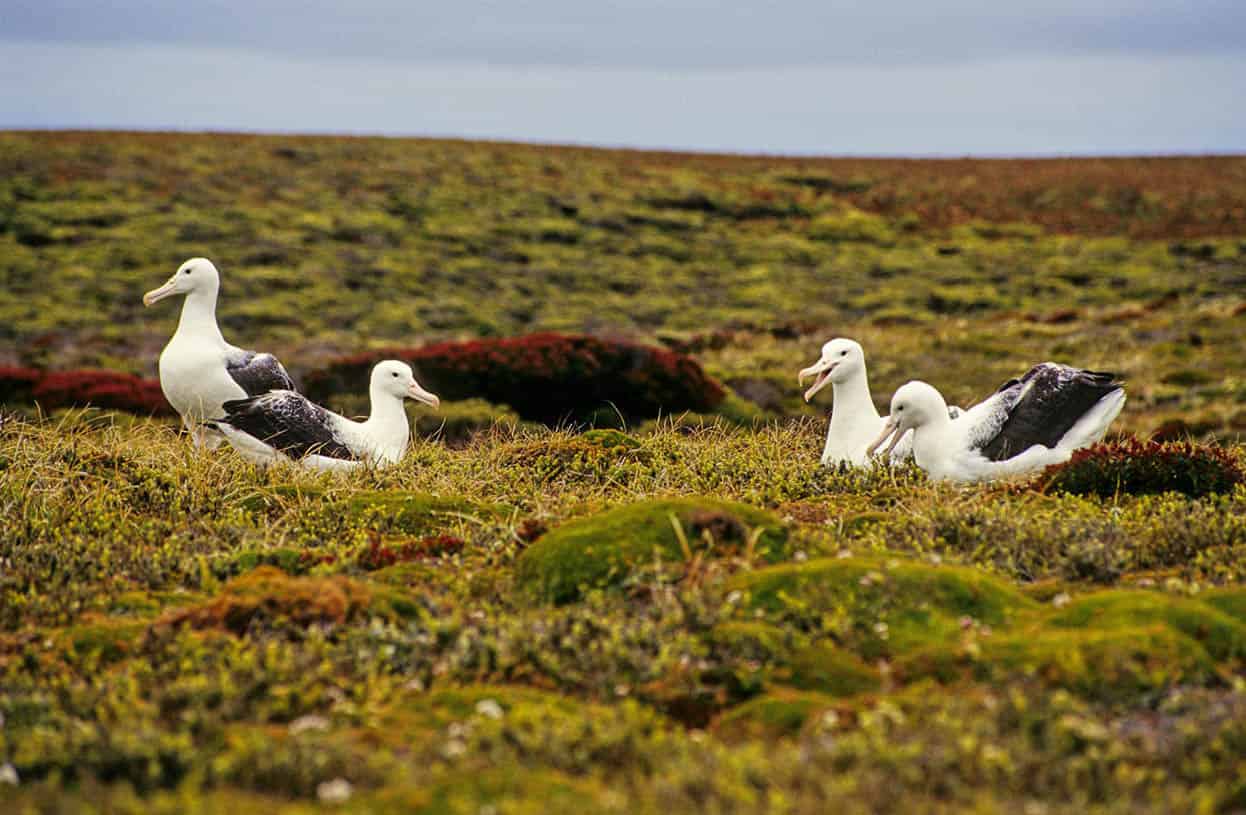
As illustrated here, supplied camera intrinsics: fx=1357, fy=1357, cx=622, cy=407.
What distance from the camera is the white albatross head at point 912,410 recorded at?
9039 millimetres

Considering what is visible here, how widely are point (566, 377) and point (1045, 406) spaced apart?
11066 mm

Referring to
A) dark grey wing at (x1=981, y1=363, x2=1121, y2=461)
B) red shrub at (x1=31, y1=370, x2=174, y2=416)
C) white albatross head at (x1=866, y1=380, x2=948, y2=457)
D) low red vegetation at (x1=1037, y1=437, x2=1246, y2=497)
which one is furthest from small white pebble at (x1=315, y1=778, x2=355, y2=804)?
red shrub at (x1=31, y1=370, x2=174, y2=416)

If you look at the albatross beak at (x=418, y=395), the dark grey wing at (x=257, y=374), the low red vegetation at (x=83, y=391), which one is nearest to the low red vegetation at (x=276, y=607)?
the albatross beak at (x=418, y=395)

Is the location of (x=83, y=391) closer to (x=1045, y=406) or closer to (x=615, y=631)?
(x=1045, y=406)

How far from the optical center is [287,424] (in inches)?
390

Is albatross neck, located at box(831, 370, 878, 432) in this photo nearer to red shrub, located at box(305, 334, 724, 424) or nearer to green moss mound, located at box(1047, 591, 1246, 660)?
green moss mound, located at box(1047, 591, 1246, 660)

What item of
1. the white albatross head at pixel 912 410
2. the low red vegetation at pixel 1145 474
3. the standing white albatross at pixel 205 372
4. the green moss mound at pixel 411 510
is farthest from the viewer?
the standing white albatross at pixel 205 372

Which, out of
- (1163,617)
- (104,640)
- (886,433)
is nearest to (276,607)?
(104,640)

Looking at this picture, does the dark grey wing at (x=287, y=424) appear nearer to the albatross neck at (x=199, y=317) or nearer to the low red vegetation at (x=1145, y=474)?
the albatross neck at (x=199, y=317)

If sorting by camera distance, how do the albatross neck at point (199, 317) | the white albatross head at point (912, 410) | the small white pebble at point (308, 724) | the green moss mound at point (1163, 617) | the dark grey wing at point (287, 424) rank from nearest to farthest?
the small white pebble at point (308, 724) → the green moss mound at point (1163, 617) → the white albatross head at point (912, 410) → the dark grey wing at point (287, 424) → the albatross neck at point (199, 317)

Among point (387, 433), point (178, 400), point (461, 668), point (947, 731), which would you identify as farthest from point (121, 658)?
point (178, 400)

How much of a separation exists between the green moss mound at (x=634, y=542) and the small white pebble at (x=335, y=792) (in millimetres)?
2118

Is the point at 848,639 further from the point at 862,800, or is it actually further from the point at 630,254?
the point at 630,254

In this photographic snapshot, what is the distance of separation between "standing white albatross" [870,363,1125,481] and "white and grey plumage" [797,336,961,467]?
0.24 m
